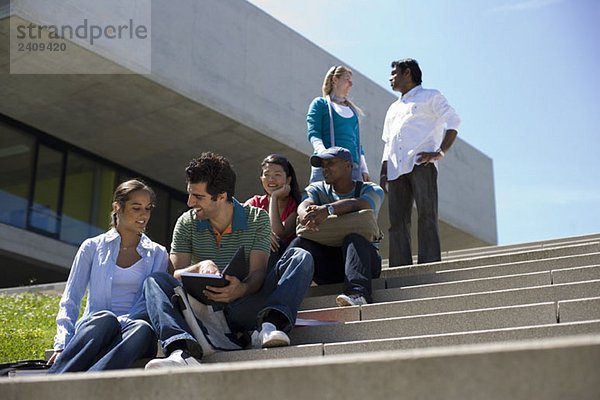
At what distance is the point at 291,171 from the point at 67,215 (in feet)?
37.7

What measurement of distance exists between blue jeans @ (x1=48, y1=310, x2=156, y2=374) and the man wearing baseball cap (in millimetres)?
1521

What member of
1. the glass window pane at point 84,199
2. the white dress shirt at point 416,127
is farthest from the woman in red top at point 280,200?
the glass window pane at point 84,199

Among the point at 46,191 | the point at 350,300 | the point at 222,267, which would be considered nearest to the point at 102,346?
the point at 222,267

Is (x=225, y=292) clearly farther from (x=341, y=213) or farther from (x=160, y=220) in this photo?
(x=160, y=220)

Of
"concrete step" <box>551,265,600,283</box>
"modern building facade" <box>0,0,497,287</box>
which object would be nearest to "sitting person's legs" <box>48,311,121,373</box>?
Result: "concrete step" <box>551,265,600,283</box>

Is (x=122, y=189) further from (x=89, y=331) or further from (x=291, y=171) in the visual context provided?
(x=291, y=171)

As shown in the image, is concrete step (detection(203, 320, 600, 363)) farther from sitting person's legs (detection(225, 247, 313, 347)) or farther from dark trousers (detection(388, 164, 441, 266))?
dark trousers (detection(388, 164, 441, 266))

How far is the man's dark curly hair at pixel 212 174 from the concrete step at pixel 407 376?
7.26 ft

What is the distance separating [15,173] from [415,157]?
1115 cm

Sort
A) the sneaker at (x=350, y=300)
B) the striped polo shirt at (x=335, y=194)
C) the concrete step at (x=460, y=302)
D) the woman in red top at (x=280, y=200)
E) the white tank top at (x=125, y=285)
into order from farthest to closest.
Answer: the woman in red top at (x=280, y=200)
the striped polo shirt at (x=335, y=194)
the sneaker at (x=350, y=300)
the concrete step at (x=460, y=302)
the white tank top at (x=125, y=285)

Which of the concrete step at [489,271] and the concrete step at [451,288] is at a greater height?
the concrete step at [489,271]

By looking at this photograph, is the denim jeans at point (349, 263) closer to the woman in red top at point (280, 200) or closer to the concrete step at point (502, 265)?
the woman in red top at point (280, 200)

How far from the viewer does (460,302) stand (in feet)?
17.5

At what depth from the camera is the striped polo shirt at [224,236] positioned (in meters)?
5.21
